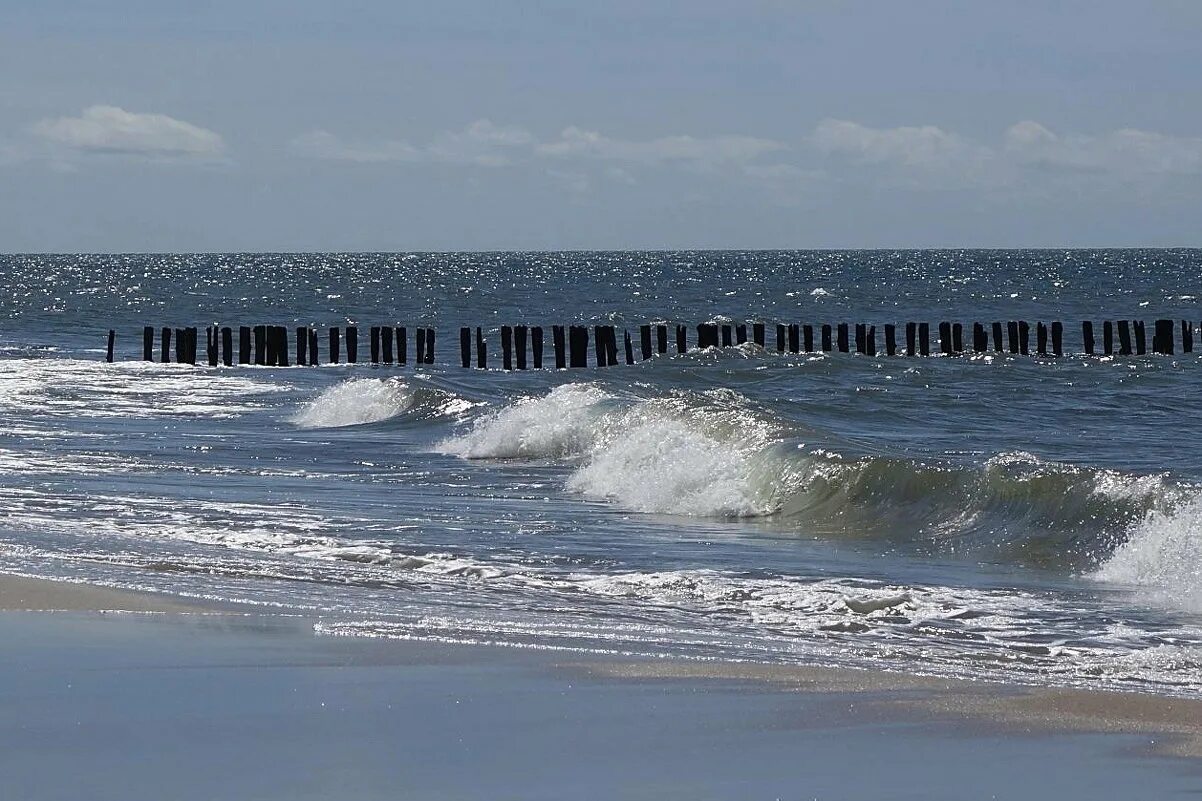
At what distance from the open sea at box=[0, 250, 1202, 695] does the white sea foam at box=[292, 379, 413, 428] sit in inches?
2.6

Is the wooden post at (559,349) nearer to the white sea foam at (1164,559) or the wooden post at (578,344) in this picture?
the wooden post at (578,344)

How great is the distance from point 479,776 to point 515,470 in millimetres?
11453

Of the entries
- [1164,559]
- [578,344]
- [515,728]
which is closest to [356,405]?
[578,344]

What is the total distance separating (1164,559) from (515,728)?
559 centimetres

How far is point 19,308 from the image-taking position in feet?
226

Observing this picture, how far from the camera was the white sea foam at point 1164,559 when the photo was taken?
905cm

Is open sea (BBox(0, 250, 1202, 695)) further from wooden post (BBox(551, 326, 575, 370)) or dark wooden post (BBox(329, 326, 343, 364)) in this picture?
dark wooden post (BBox(329, 326, 343, 364))

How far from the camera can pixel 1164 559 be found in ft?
32.0

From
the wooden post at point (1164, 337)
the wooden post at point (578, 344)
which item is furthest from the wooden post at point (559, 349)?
the wooden post at point (1164, 337)

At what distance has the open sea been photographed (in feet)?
25.3

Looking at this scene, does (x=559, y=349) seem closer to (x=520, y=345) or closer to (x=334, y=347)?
(x=520, y=345)

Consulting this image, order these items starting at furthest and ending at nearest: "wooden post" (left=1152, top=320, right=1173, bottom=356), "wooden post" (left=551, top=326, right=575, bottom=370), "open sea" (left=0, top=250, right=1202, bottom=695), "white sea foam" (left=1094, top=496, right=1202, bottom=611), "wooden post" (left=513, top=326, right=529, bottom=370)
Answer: "wooden post" (left=1152, top=320, right=1173, bottom=356)
"wooden post" (left=551, top=326, right=575, bottom=370)
"wooden post" (left=513, top=326, right=529, bottom=370)
"white sea foam" (left=1094, top=496, right=1202, bottom=611)
"open sea" (left=0, top=250, right=1202, bottom=695)

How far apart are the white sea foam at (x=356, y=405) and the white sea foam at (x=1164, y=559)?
41.0 feet

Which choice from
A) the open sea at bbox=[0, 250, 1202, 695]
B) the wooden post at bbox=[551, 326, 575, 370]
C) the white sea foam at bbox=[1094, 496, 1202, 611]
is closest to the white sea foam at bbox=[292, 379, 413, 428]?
the open sea at bbox=[0, 250, 1202, 695]
